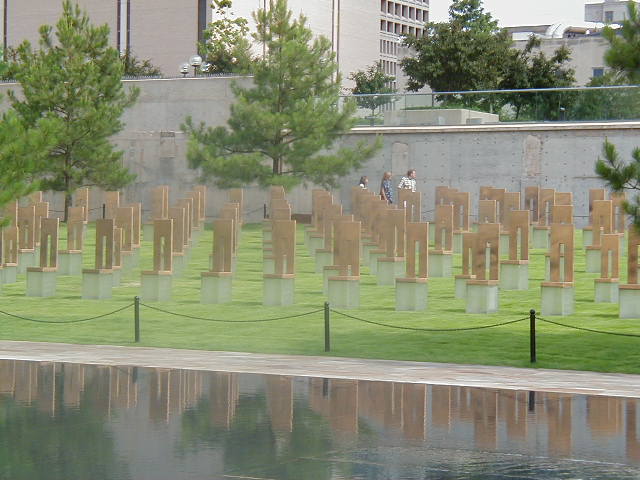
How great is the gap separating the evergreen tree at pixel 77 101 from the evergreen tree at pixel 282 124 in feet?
8.71

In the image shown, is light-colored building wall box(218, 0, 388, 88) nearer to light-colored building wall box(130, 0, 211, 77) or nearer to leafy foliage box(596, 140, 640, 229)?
light-colored building wall box(130, 0, 211, 77)

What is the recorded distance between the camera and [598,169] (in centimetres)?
1581

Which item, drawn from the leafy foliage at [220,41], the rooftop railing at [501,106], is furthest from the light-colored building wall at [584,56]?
the rooftop railing at [501,106]

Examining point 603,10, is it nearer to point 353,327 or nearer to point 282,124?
point 282,124

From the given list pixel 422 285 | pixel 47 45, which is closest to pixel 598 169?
pixel 422 285

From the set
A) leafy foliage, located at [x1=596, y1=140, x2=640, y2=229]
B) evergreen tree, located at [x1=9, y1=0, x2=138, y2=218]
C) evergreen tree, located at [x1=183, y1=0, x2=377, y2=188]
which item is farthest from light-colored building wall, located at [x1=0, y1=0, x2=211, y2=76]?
leafy foliage, located at [x1=596, y1=140, x2=640, y2=229]

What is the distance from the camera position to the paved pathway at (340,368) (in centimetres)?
1403

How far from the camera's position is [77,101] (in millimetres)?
38688

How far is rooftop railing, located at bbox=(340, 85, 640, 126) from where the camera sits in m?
37.1

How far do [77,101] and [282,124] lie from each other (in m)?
6.16

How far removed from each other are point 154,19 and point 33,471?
79.6 metres

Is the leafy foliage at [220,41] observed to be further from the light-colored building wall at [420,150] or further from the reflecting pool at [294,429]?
the reflecting pool at [294,429]

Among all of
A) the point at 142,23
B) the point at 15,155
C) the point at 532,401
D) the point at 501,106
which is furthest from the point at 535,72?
the point at 532,401

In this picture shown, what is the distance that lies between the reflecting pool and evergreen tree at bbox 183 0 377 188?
78.6 feet
